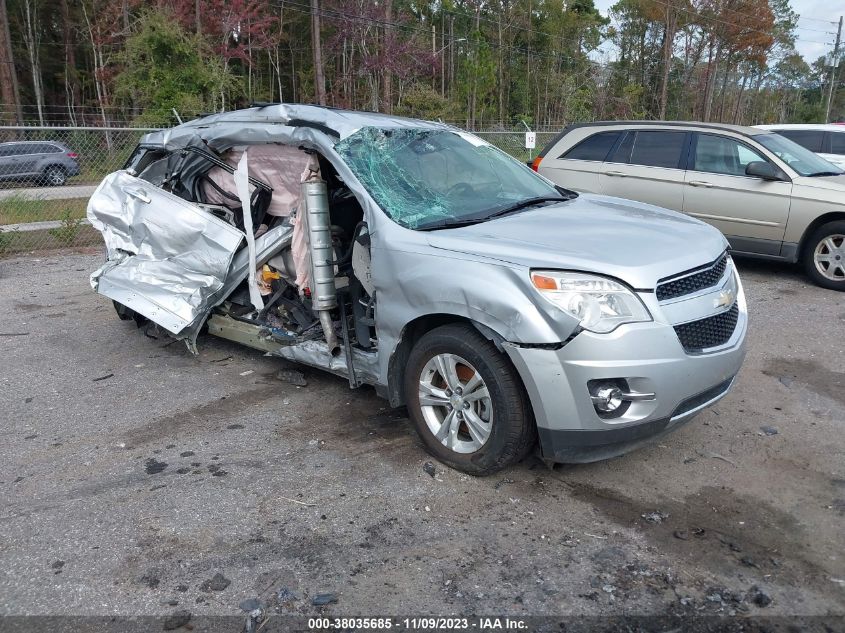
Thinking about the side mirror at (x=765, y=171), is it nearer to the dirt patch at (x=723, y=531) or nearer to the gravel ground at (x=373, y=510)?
the gravel ground at (x=373, y=510)

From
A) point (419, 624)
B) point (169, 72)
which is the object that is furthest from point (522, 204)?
point (169, 72)

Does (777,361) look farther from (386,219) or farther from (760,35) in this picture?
(760,35)

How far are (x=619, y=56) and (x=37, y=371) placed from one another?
5588 cm

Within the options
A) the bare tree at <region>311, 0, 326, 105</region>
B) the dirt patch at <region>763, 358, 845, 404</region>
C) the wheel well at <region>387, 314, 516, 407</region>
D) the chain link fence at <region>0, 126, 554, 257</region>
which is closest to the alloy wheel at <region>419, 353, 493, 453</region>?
the wheel well at <region>387, 314, 516, 407</region>

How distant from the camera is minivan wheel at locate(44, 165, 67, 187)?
1065 cm

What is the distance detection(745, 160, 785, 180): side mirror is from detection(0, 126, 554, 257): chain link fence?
8.76 metres

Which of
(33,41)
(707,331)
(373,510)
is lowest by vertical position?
(373,510)

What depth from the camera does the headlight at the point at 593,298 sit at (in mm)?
3143

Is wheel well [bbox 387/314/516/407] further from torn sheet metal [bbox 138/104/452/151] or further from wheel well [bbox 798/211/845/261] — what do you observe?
wheel well [bbox 798/211/845/261]

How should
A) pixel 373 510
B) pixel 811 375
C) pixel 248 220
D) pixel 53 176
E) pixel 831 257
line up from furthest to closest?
pixel 53 176
pixel 831 257
pixel 811 375
pixel 248 220
pixel 373 510

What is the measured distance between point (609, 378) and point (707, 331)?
27.2 inches

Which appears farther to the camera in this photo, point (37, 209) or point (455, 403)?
point (37, 209)

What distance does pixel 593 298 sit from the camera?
3.16m

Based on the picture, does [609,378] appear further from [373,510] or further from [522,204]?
[522,204]
